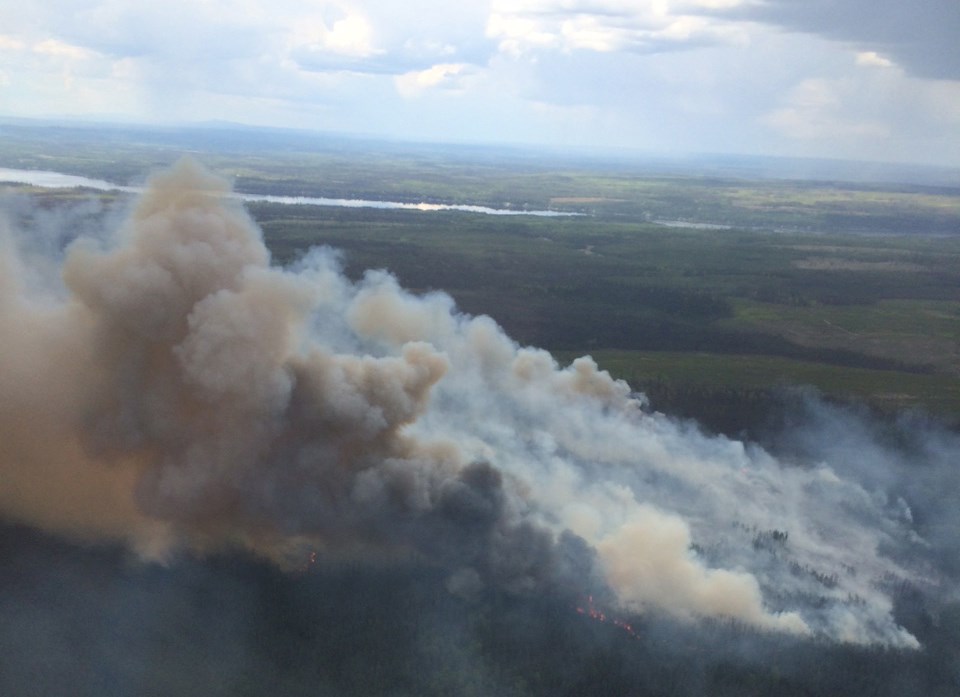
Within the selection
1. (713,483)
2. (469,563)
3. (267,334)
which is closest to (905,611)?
(713,483)

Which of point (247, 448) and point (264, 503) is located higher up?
point (247, 448)

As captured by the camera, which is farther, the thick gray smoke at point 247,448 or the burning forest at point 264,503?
the thick gray smoke at point 247,448

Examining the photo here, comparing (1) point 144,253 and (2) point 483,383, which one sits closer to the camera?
(1) point 144,253

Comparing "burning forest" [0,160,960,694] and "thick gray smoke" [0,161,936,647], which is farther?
"thick gray smoke" [0,161,936,647]

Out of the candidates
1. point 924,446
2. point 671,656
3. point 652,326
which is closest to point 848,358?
point 652,326

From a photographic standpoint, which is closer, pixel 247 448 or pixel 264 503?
pixel 247 448

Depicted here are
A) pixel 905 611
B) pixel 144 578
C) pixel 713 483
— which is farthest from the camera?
pixel 713 483

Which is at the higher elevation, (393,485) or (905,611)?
(393,485)

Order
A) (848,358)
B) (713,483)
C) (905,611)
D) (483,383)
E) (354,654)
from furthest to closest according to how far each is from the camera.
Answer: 1. (848,358)
2. (483,383)
3. (713,483)
4. (905,611)
5. (354,654)

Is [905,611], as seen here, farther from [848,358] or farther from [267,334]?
[848,358]

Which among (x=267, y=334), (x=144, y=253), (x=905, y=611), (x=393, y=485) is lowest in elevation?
(x=905, y=611)
